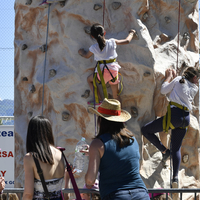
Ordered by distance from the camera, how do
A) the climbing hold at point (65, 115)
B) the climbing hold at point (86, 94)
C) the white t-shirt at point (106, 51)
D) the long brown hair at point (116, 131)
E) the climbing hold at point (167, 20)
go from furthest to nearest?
the climbing hold at point (167, 20), the climbing hold at point (65, 115), the climbing hold at point (86, 94), the white t-shirt at point (106, 51), the long brown hair at point (116, 131)

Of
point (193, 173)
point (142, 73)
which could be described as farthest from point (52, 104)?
point (193, 173)

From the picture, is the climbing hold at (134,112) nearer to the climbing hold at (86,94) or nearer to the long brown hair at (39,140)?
the climbing hold at (86,94)

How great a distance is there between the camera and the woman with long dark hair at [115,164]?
226cm

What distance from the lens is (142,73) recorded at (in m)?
5.22

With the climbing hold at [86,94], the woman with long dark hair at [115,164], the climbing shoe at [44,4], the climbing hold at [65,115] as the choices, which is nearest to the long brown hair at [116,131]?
the woman with long dark hair at [115,164]

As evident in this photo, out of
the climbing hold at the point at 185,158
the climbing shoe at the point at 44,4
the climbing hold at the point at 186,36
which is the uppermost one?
the climbing shoe at the point at 44,4

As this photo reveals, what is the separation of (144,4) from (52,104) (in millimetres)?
2257

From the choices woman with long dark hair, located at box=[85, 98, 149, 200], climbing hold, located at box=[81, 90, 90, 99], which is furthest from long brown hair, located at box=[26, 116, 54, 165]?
climbing hold, located at box=[81, 90, 90, 99]

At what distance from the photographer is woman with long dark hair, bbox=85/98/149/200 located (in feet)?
7.41

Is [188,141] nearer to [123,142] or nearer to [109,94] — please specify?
[109,94]

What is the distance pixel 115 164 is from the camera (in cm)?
230

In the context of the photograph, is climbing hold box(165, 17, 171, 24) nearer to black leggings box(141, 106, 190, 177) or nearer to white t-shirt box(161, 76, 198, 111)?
white t-shirt box(161, 76, 198, 111)

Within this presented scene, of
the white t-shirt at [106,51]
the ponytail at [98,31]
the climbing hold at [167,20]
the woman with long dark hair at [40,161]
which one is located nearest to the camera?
the woman with long dark hair at [40,161]

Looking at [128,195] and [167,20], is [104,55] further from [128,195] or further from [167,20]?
[128,195]
